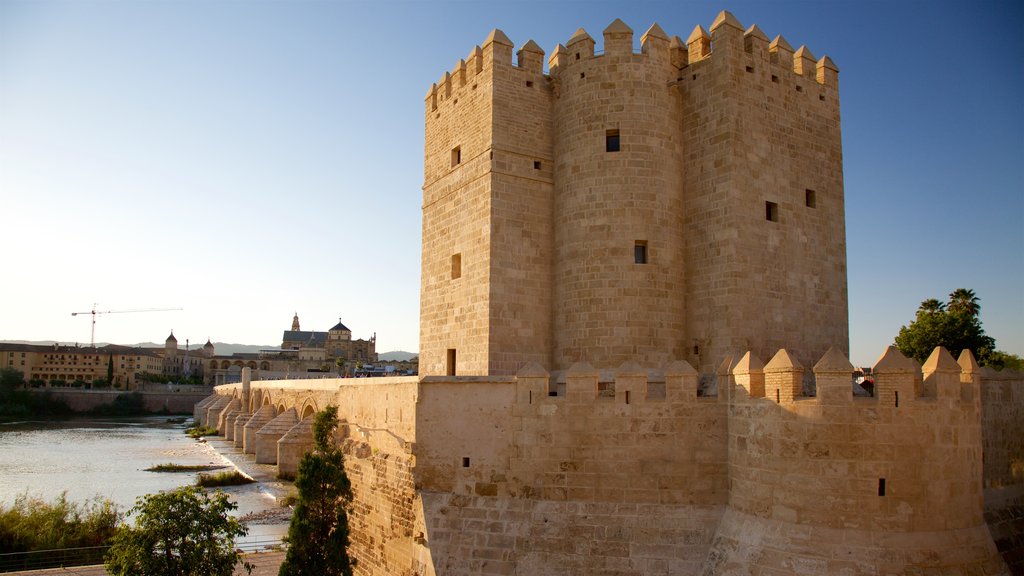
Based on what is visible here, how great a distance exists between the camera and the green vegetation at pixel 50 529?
16.6 metres

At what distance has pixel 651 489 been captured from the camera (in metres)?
10.4

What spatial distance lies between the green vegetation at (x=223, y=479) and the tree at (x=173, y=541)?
18.6 m

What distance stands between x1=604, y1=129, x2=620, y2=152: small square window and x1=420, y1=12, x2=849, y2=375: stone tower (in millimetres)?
38

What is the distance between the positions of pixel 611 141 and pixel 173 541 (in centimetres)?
1073

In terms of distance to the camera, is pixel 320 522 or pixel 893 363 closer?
pixel 893 363

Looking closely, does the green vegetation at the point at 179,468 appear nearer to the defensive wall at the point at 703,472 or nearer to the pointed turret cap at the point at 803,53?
the defensive wall at the point at 703,472

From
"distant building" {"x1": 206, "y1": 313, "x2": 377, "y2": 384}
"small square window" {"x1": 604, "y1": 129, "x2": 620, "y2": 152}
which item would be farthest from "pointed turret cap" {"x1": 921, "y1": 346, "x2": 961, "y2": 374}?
"distant building" {"x1": 206, "y1": 313, "x2": 377, "y2": 384}

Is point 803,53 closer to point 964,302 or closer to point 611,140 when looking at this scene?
point 611,140

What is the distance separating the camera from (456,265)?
14914mm

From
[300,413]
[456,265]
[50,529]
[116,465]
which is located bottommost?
[116,465]

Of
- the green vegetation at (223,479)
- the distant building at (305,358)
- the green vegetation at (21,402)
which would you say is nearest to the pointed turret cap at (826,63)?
the green vegetation at (223,479)

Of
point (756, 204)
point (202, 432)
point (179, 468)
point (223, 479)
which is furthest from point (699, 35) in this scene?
point (202, 432)

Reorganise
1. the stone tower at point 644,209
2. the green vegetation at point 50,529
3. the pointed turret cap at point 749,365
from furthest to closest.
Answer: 1. the green vegetation at point 50,529
2. the stone tower at point 644,209
3. the pointed turret cap at point 749,365

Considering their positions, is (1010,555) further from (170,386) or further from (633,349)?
(170,386)
